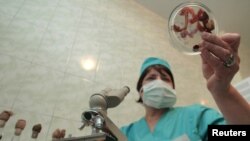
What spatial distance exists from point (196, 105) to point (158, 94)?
0.17m

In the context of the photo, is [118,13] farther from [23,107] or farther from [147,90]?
[23,107]

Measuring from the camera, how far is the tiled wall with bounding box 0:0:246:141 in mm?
1074

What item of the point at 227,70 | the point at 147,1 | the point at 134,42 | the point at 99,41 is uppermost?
the point at 147,1

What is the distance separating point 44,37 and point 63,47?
0.39 ft

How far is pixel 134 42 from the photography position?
1.72 m

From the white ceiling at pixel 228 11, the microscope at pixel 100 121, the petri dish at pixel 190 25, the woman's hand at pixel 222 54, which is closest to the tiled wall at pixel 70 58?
the white ceiling at pixel 228 11

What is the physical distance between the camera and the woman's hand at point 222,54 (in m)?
0.48

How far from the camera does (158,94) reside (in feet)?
3.36

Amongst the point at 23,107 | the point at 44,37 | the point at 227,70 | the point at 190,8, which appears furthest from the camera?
the point at 44,37

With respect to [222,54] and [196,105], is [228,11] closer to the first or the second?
[196,105]

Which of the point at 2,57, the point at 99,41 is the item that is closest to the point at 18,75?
the point at 2,57

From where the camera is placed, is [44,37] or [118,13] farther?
[118,13]

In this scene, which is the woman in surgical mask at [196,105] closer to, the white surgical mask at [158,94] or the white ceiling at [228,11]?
the white surgical mask at [158,94]

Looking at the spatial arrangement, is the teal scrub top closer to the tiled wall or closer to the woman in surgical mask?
the woman in surgical mask
